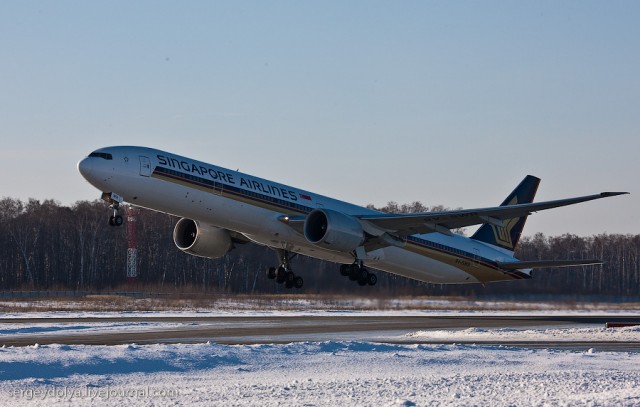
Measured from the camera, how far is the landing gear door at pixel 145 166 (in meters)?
34.2

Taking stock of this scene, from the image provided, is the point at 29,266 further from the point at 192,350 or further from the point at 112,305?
the point at 192,350

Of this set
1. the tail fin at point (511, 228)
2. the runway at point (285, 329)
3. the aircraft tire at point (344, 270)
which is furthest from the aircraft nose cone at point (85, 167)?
the tail fin at point (511, 228)

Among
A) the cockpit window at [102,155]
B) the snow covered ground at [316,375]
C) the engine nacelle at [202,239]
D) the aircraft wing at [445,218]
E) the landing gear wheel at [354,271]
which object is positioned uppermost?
the cockpit window at [102,155]

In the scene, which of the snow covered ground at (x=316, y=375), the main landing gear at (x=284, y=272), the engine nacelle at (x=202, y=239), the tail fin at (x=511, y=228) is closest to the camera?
the snow covered ground at (x=316, y=375)

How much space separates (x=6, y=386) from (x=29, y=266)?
7342cm

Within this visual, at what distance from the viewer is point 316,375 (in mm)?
23516

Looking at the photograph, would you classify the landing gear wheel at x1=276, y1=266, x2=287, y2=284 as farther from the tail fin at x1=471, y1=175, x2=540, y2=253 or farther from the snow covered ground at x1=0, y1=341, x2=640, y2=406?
the snow covered ground at x1=0, y1=341, x2=640, y2=406

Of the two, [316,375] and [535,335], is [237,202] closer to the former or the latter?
[535,335]

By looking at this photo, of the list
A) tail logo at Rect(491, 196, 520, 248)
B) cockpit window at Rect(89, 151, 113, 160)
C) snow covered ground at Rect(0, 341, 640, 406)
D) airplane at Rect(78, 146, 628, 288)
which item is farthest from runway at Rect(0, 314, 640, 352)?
cockpit window at Rect(89, 151, 113, 160)

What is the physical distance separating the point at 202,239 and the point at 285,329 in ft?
18.3

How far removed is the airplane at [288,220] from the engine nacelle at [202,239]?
45 millimetres

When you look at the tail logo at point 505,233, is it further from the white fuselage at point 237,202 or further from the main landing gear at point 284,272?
the main landing gear at point 284,272

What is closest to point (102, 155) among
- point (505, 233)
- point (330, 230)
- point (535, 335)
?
point (330, 230)

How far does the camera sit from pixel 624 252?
74.4m
